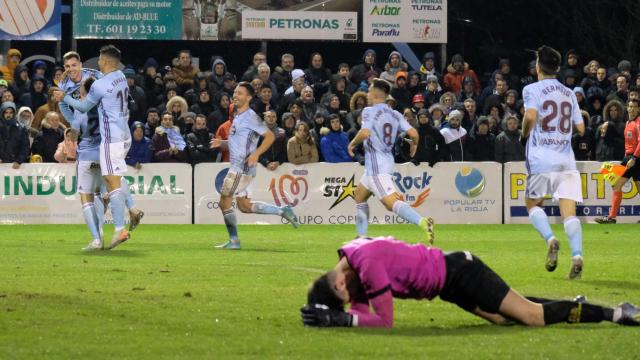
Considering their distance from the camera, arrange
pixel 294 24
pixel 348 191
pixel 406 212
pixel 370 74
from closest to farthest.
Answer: pixel 406 212 < pixel 348 191 < pixel 370 74 < pixel 294 24

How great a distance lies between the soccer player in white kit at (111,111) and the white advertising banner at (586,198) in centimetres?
1072

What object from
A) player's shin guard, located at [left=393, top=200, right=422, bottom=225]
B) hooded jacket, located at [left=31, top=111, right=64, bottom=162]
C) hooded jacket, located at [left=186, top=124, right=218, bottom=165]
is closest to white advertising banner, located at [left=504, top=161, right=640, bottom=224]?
hooded jacket, located at [left=186, top=124, right=218, bottom=165]

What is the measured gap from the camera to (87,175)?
17734 mm

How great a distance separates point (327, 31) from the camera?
31562 millimetres

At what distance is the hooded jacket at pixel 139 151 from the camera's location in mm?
25734

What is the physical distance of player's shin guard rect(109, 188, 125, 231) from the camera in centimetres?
1758

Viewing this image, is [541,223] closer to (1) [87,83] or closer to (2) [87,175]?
(2) [87,175]

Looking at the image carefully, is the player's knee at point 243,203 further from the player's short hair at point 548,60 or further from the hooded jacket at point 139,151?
the hooded jacket at point 139,151

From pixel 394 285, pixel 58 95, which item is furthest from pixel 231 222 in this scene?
pixel 394 285

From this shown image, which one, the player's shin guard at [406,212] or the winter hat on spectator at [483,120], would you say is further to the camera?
the winter hat on spectator at [483,120]

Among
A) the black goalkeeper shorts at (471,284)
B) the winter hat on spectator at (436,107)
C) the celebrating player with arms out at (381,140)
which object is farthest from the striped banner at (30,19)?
the black goalkeeper shorts at (471,284)

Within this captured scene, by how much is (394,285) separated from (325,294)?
47 centimetres

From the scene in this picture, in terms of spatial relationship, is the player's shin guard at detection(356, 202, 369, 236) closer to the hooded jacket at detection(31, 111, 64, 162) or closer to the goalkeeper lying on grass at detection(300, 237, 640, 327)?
the goalkeeper lying on grass at detection(300, 237, 640, 327)

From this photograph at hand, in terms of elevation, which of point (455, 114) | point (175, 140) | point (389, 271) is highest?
point (455, 114)
